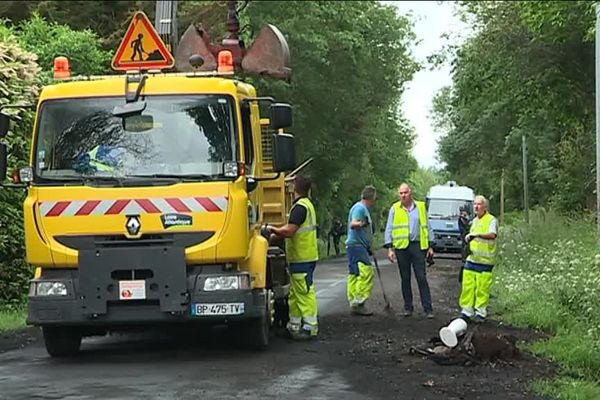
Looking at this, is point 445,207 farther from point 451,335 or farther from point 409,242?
point 451,335

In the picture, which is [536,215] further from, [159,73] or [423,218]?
[159,73]

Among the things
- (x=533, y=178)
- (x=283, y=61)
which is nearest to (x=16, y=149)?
(x=283, y=61)

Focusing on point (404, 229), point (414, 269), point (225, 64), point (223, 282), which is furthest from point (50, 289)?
point (414, 269)

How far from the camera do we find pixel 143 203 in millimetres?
11148

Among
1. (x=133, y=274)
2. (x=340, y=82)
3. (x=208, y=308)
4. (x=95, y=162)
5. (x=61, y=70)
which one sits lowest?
(x=208, y=308)

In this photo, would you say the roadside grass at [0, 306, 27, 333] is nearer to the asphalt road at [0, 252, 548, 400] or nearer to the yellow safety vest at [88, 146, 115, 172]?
the asphalt road at [0, 252, 548, 400]

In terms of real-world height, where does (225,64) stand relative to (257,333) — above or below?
above

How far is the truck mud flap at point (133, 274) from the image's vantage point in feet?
36.4

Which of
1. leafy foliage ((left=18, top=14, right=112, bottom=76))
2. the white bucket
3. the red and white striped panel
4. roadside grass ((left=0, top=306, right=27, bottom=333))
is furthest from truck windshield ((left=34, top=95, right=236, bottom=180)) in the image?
leafy foliage ((left=18, top=14, right=112, bottom=76))

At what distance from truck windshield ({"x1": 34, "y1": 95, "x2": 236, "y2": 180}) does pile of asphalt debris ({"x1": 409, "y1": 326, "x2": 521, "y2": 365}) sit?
2.86 meters

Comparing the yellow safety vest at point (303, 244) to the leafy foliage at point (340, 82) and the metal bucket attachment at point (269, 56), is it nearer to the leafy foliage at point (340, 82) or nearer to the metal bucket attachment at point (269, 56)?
the metal bucket attachment at point (269, 56)

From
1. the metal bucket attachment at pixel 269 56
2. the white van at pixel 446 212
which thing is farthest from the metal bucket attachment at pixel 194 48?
the white van at pixel 446 212

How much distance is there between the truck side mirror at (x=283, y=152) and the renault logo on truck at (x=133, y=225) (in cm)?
157

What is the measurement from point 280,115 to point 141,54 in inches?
77.2
